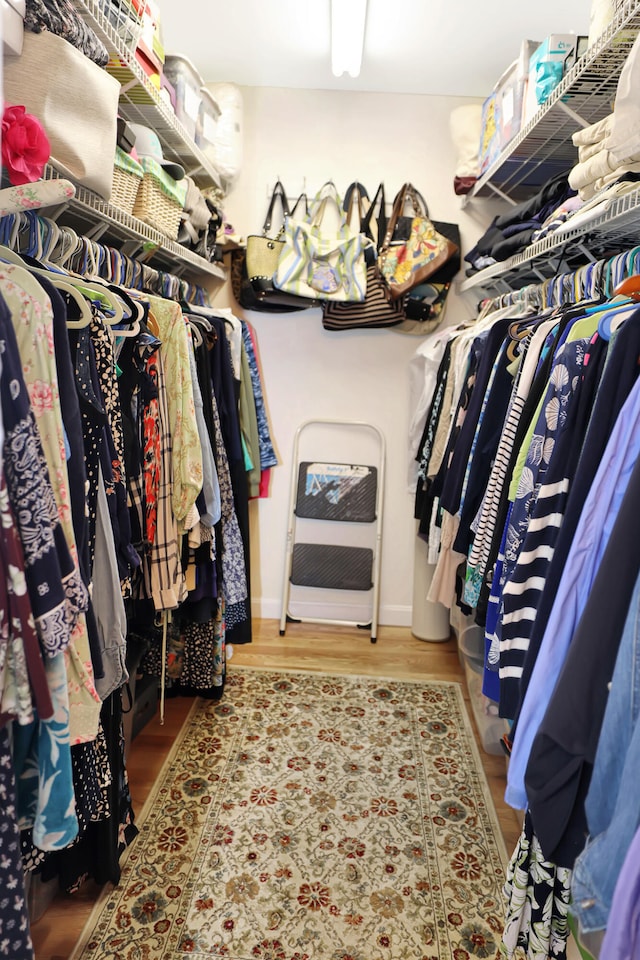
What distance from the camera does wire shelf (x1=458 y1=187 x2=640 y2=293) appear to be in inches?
52.9

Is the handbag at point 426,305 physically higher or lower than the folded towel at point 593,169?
lower

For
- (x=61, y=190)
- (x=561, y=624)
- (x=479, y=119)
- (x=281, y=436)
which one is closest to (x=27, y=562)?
(x=61, y=190)

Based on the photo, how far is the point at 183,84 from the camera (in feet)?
7.45

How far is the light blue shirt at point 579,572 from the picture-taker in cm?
89

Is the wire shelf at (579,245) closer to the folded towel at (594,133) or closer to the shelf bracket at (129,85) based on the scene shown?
the folded towel at (594,133)

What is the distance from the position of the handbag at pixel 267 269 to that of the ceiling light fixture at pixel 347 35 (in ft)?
1.91

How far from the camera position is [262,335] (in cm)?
317

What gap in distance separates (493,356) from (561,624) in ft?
3.16

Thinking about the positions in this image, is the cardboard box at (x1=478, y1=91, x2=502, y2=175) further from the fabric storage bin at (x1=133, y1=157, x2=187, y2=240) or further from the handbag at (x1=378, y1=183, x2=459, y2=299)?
the fabric storage bin at (x1=133, y1=157, x2=187, y2=240)

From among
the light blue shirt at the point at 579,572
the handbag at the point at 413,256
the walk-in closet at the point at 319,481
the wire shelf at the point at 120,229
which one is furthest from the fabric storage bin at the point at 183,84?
the light blue shirt at the point at 579,572

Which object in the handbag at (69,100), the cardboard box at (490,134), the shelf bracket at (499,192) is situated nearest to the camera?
the handbag at (69,100)

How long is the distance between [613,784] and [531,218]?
6.08ft

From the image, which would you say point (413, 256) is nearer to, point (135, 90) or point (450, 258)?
point (450, 258)

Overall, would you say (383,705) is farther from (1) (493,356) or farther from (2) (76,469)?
(2) (76,469)
